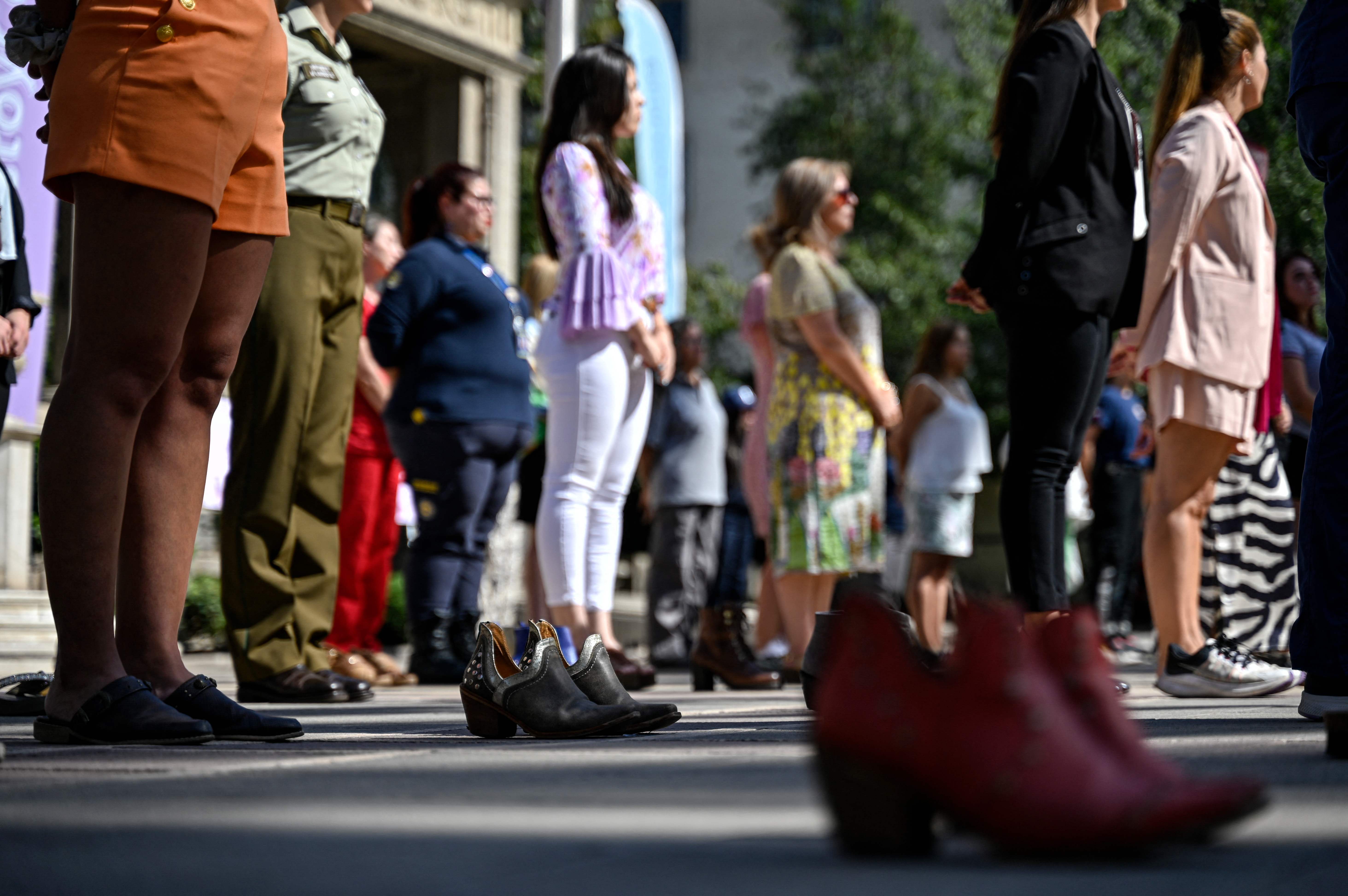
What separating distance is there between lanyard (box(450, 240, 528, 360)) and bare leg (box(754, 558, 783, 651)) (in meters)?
2.17

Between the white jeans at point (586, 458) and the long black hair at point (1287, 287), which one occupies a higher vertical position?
the long black hair at point (1287, 287)

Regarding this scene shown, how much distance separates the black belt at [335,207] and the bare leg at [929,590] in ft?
12.3

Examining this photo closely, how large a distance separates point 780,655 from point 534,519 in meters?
1.34

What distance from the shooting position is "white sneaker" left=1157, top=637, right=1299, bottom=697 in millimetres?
4223

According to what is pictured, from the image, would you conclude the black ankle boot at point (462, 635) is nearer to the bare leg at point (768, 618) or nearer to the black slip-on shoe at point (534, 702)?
the bare leg at point (768, 618)

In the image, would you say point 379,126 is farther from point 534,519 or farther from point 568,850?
point 568,850

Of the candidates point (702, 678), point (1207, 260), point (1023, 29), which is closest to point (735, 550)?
point (702, 678)

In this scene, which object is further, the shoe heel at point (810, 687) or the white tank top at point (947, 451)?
the white tank top at point (947, 451)

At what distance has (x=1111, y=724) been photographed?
1.52m

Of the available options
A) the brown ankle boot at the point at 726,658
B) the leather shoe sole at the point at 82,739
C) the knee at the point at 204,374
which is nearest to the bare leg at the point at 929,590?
the brown ankle boot at the point at 726,658

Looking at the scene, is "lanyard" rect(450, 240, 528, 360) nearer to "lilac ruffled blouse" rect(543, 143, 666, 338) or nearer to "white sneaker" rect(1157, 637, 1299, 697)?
"lilac ruffled blouse" rect(543, 143, 666, 338)

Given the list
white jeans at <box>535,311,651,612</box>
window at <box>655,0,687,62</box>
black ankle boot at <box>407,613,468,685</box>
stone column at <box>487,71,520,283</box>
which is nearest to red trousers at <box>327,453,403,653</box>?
black ankle boot at <box>407,613,468,685</box>

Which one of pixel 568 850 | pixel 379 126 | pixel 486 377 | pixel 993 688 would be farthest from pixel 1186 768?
pixel 486 377

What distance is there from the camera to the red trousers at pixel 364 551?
19.8 ft
